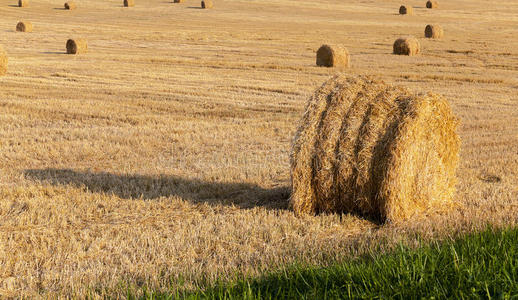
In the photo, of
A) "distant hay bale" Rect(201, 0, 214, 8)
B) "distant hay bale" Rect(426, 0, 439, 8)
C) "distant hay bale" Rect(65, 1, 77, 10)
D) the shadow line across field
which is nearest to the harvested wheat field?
the shadow line across field

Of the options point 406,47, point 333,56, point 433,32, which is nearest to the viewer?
point 333,56

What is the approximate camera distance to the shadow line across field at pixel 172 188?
7504mm

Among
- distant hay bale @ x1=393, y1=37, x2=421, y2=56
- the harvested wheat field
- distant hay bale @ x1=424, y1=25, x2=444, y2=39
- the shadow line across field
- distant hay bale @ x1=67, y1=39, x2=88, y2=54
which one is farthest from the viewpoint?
distant hay bale @ x1=424, y1=25, x2=444, y2=39

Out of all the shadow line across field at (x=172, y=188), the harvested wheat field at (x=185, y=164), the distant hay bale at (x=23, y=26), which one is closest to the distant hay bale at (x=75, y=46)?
the harvested wheat field at (x=185, y=164)

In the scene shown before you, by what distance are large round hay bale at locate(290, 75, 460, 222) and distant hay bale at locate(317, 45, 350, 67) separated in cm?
1769

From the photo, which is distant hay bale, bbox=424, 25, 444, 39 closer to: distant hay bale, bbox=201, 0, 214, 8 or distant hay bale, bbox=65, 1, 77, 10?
distant hay bale, bbox=201, 0, 214, 8

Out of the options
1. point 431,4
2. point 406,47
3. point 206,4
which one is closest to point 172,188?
point 406,47

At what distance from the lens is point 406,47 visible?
2980cm

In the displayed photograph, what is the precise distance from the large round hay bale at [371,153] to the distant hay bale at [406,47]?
78.0ft

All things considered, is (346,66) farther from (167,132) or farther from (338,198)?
(338,198)

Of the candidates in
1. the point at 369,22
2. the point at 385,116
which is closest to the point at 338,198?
the point at 385,116

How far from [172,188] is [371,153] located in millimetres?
2925

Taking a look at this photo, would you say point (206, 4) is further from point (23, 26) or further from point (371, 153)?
point (371, 153)

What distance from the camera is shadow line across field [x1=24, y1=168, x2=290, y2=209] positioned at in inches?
295
